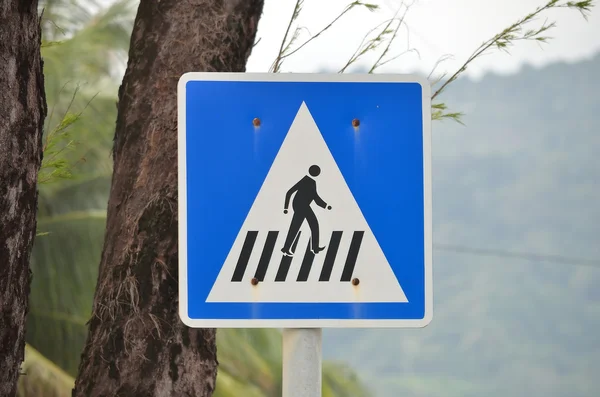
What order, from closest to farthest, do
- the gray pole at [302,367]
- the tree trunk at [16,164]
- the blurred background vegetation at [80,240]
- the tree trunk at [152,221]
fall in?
the gray pole at [302,367] → the tree trunk at [16,164] → the tree trunk at [152,221] → the blurred background vegetation at [80,240]

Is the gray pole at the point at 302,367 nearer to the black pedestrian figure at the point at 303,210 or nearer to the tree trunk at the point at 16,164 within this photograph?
the black pedestrian figure at the point at 303,210

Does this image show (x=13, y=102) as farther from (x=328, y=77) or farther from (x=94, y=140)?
(x=94, y=140)

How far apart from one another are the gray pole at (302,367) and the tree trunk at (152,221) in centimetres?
93

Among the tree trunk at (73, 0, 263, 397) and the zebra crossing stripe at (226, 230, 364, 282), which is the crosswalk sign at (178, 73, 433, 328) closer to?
the zebra crossing stripe at (226, 230, 364, 282)

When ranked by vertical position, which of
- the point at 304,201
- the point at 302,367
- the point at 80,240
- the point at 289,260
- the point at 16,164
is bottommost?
the point at 302,367

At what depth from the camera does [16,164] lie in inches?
92.0

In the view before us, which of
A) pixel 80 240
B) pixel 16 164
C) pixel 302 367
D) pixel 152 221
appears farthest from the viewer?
pixel 80 240

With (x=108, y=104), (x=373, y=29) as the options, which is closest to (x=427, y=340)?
(x=108, y=104)

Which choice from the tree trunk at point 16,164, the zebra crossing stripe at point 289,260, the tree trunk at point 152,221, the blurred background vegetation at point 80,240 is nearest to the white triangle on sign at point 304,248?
the zebra crossing stripe at point 289,260

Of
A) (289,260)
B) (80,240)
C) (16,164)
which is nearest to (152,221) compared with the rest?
(16,164)

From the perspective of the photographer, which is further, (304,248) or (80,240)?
→ (80,240)

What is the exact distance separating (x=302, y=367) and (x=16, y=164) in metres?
0.85

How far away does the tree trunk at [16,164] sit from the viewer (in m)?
2.32

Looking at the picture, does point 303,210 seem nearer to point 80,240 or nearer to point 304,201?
point 304,201
